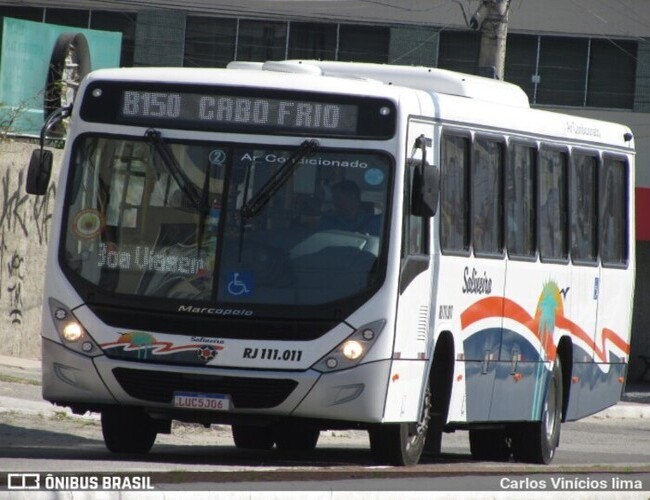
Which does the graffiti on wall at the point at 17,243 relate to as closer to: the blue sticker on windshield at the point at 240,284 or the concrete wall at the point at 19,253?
the concrete wall at the point at 19,253

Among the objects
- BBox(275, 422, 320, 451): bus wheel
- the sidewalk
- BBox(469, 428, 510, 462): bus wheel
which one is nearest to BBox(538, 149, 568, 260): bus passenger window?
BBox(469, 428, 510, 462): bus wheel

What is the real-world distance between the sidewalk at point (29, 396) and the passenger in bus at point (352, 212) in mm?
5472

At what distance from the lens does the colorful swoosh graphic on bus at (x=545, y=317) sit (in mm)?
13531

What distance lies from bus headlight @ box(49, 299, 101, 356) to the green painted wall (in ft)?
34.9

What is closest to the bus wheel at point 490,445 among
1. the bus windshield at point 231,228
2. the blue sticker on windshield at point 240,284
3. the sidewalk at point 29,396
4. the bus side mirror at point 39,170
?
the sidewalk at point 29,396

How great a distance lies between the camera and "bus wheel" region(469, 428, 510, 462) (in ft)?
51.7

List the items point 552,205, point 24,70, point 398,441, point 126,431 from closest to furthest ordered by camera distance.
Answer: point 398,441 → point 126,431 → point 552,205 → point 24,70

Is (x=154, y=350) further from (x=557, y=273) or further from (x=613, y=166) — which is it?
(x=613, y=166)

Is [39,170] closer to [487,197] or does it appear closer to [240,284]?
[240,284]

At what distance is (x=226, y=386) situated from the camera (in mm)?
11438

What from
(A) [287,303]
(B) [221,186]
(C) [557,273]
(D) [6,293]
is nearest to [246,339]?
(A) [287,303]

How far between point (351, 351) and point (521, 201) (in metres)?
3.48

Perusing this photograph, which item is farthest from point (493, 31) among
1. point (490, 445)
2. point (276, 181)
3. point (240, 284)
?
point (240, 284)

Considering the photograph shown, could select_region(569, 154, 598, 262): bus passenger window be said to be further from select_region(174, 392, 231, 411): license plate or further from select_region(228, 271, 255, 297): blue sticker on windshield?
select_region(174, 392, 231, 411): license plate
